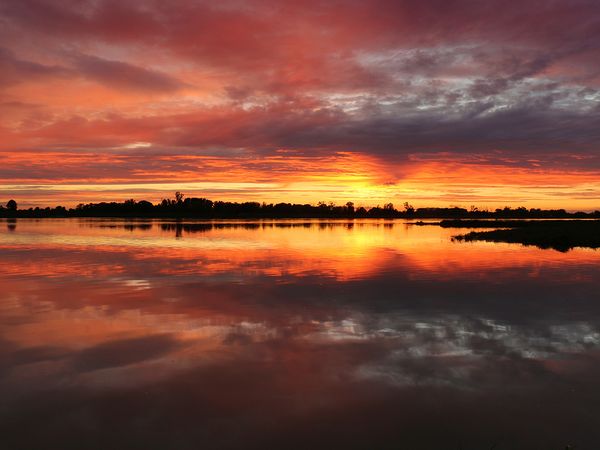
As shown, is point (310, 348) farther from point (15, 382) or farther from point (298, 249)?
point (298, 249)

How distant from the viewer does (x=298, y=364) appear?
12812 millimetres

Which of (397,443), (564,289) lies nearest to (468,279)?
(564,289)

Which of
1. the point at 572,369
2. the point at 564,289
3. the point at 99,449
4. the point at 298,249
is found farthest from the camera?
the point at 298,249

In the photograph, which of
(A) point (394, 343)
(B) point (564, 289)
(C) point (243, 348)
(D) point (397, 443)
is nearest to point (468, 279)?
(B) point (564, 289)

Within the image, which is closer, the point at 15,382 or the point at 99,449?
the point at 99,449

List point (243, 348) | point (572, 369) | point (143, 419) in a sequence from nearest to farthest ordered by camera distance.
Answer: point (143, 419), point (572, 369), point (243, 348)

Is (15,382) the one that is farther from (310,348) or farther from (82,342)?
(310,348)

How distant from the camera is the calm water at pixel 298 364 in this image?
9188 millimetres

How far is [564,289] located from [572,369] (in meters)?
13.6

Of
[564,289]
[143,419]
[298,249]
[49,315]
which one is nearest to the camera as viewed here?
[143,419]

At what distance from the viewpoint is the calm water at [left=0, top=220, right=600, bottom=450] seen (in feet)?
30.1

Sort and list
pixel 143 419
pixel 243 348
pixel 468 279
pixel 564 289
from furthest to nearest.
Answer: pixel 468 279, pixel 564 289, pixel 243 348, pixel 143 419

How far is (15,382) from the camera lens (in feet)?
37.3

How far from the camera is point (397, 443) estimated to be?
8.77 m
